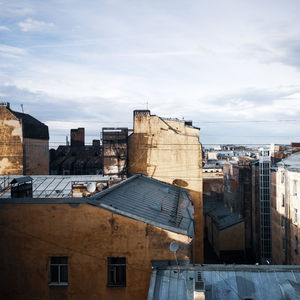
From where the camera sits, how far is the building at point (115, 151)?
30969mm

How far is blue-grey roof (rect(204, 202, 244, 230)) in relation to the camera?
4244 centimetres

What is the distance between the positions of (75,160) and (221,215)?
24354 millimetres

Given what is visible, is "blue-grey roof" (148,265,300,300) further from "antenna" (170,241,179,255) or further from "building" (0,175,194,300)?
"building" (0,175,194,300)

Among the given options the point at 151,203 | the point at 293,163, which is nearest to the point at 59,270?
the point at 151,203

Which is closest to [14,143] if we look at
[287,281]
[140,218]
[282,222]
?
[140,218]

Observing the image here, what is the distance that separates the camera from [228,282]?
13.5m

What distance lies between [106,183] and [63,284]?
14892 mm

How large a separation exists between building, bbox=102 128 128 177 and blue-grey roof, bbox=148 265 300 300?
56.3ft

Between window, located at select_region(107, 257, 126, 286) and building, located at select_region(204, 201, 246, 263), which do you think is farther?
building, located at select_region(204, 201, 246, 263)

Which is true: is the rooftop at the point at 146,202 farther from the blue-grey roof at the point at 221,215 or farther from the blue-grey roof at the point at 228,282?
the blue-grey roof at the point at 221,215

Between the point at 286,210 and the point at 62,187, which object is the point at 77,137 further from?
the point at 286,210

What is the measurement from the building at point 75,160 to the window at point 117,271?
35941 millimetres

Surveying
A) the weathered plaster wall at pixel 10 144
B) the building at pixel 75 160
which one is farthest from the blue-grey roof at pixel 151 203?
the building at pixel 75 160

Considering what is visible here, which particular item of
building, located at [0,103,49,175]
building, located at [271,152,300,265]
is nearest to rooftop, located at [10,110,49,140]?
building, located at [0,103,49,175]
